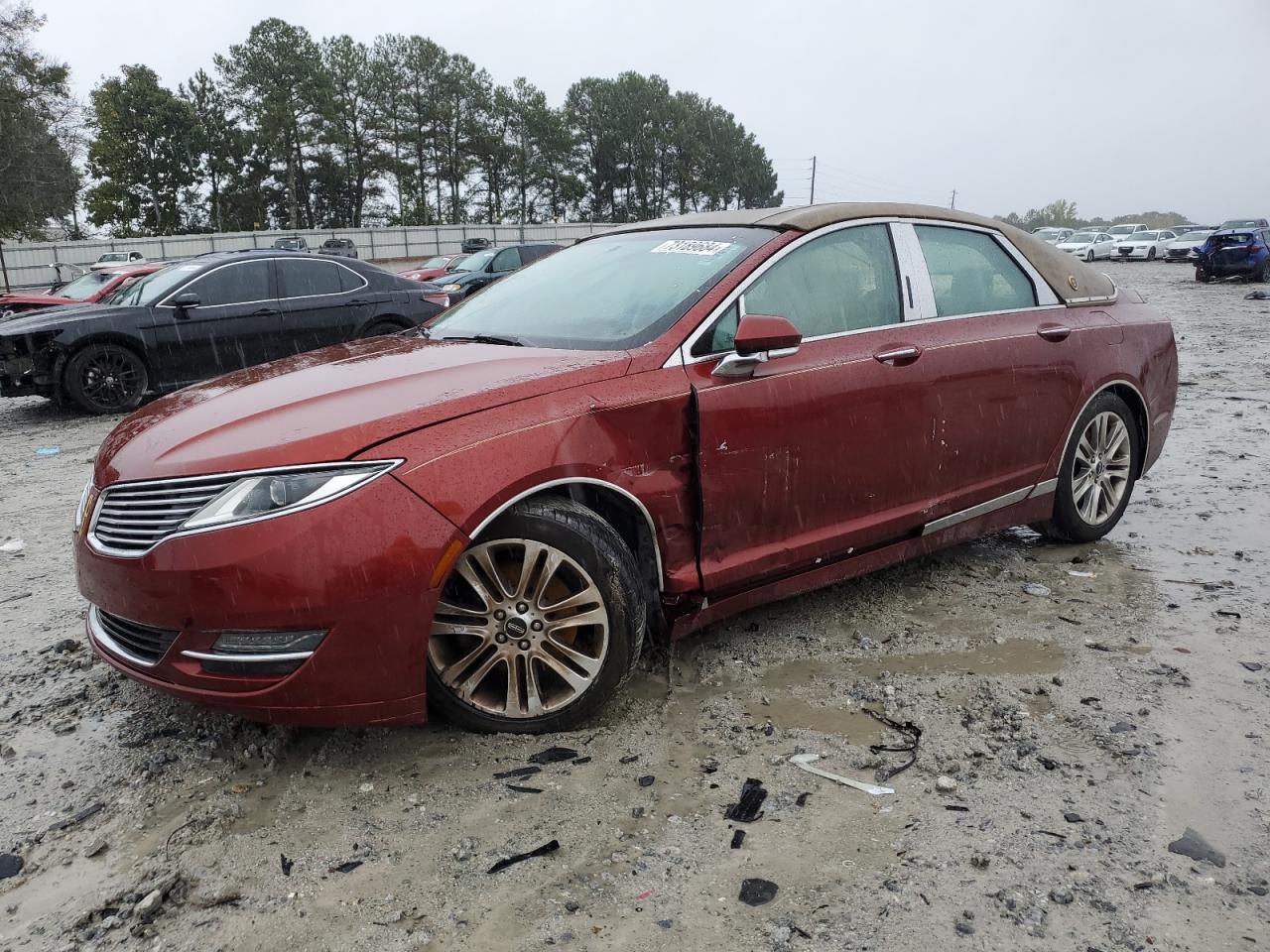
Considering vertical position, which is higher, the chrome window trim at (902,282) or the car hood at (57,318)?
the chrome window trim at (902,282)

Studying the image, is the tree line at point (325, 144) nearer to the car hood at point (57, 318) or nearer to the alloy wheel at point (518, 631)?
the car hood at point (57, 318)

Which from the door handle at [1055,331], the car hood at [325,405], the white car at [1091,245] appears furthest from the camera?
the white car at [1091,245]

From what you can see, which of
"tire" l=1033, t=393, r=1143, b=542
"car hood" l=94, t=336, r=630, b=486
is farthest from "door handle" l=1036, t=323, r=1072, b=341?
"car hood" l=94, t=336, r=630, b=486

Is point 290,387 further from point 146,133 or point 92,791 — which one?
point 146,133

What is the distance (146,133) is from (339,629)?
74.5 m

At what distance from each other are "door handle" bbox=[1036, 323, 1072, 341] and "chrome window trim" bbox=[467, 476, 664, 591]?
2.22 meters

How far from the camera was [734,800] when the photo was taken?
8.81 ft

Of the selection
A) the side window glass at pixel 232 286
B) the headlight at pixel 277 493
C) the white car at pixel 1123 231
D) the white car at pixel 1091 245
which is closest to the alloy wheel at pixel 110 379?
the side window glass at pixel 232 286

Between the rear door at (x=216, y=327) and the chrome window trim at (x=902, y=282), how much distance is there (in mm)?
7417

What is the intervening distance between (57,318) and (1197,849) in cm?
1010

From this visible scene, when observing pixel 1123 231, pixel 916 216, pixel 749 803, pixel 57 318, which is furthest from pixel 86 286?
pixel 1123 231

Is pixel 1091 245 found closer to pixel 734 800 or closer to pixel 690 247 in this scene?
pixel 690 247

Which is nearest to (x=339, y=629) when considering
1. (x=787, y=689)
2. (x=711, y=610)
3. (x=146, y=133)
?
(x=711, y=610)

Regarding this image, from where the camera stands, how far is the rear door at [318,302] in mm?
9953
